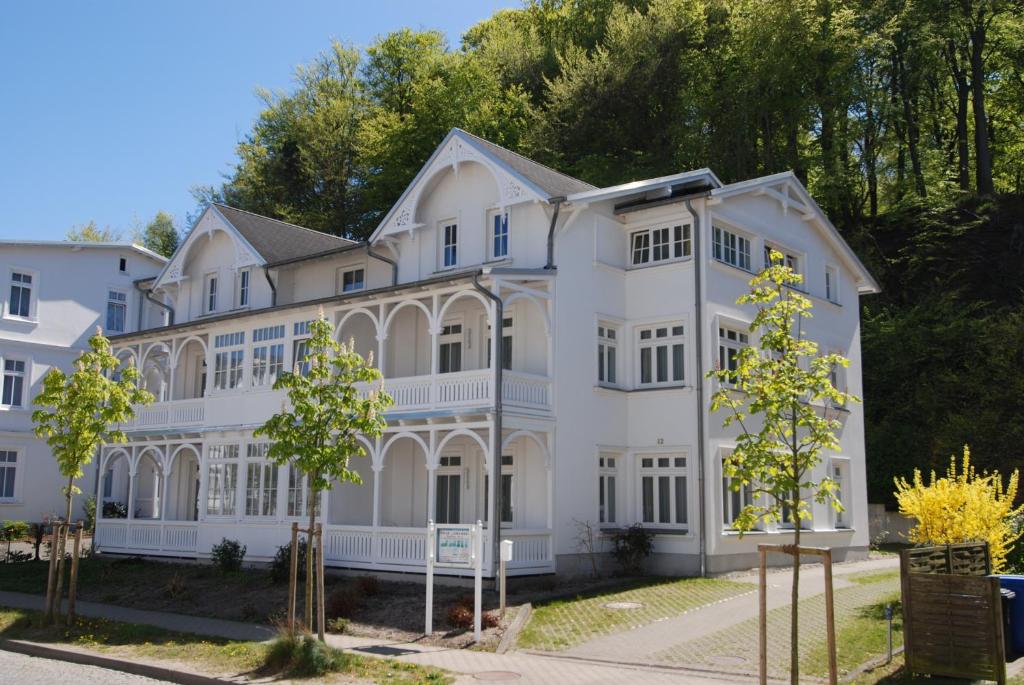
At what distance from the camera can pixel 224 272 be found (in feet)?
101

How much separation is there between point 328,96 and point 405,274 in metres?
30.3

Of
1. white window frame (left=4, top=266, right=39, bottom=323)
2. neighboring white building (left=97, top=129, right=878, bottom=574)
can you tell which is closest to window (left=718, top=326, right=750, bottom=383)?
neighboring white building (left=97, top=129, right=878, bottom=574)

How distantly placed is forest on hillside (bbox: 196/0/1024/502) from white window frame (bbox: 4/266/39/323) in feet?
45.5

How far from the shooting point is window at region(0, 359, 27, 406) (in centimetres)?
3600

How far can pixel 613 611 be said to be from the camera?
18016 mm

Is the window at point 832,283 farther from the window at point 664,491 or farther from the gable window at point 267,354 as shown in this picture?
the gable window at point 267,354

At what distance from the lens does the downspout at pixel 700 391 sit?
72.7ft

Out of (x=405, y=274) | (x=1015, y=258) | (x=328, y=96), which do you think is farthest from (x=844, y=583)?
(x=328, y=96)

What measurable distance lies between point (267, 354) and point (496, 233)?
23.0ft

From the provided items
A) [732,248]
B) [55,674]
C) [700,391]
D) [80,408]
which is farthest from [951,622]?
[80,408]

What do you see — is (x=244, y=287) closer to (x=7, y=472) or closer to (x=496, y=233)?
(x=496, y=233)

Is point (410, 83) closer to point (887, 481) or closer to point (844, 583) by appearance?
point (887, 481)

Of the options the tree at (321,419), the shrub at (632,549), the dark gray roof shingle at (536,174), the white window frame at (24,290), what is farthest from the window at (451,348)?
the white window frame at (24,290)

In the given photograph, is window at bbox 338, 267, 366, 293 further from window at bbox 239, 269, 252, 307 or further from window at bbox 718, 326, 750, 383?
window at bbox 718, 326, 750, 383
